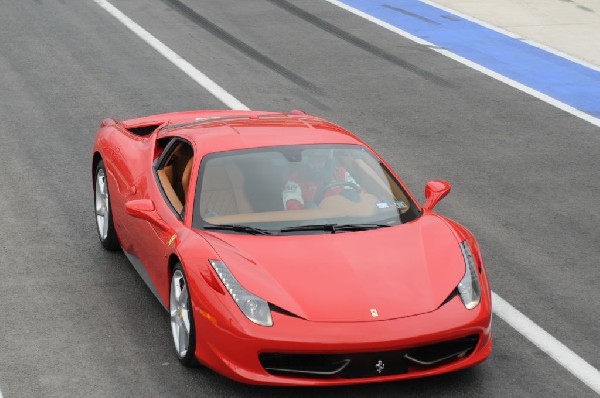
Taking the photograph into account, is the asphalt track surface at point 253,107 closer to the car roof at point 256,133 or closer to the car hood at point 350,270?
the car hood at point 350,270

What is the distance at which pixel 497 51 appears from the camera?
1892 centimetres

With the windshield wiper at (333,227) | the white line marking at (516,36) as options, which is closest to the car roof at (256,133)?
the windshield wiper at (333,227)

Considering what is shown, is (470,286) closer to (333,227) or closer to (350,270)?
(350,270)

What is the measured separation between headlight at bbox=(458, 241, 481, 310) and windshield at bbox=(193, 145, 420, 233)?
68 cm

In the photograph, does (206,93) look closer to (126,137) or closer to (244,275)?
(126,137)

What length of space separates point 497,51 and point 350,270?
11.9m

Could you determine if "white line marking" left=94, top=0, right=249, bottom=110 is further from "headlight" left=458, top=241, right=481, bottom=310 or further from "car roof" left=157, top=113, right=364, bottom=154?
"headlight" left=458, top=241, right=481, bottom=310

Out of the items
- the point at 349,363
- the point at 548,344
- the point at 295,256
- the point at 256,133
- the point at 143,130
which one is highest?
the point at 256,133

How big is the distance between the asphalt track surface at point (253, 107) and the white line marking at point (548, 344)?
8cm

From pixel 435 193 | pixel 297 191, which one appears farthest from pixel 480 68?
pixel 297 191

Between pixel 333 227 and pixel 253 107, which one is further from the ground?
pixel 333 227

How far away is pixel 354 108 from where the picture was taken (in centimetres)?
1536

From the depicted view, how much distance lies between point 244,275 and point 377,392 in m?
1.07

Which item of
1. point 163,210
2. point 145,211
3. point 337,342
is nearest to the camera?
point 337,342
